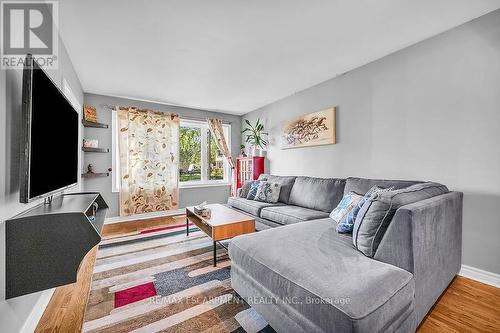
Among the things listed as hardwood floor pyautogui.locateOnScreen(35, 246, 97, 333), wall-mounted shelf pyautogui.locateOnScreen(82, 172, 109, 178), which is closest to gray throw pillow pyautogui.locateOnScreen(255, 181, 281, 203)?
hardwood floor pyautogui.locateOnScreen(35, 246, 97, 333)

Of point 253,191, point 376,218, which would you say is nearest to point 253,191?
point 253,191

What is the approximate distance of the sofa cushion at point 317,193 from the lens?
287 cm

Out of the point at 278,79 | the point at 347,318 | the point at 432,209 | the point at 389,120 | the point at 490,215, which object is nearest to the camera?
the point at 347,318

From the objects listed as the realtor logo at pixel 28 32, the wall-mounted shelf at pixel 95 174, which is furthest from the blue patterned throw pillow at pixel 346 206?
the wall-mounted shelf at pixel 95 174

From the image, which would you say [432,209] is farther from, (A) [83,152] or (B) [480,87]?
(A) [83,152]

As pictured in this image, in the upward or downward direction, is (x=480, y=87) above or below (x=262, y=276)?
above

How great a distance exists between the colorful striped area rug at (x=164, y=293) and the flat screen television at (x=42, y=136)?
95 cm

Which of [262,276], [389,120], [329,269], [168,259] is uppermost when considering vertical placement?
[389,120]

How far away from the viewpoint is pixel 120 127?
13.2 ft

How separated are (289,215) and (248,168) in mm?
2188

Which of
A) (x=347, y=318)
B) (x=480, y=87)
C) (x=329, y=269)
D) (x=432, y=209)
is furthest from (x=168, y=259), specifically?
(x=480, y=87)

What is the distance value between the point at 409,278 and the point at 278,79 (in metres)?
2.92

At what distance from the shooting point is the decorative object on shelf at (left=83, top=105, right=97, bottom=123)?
3.61m

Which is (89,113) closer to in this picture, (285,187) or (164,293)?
(164,293)
